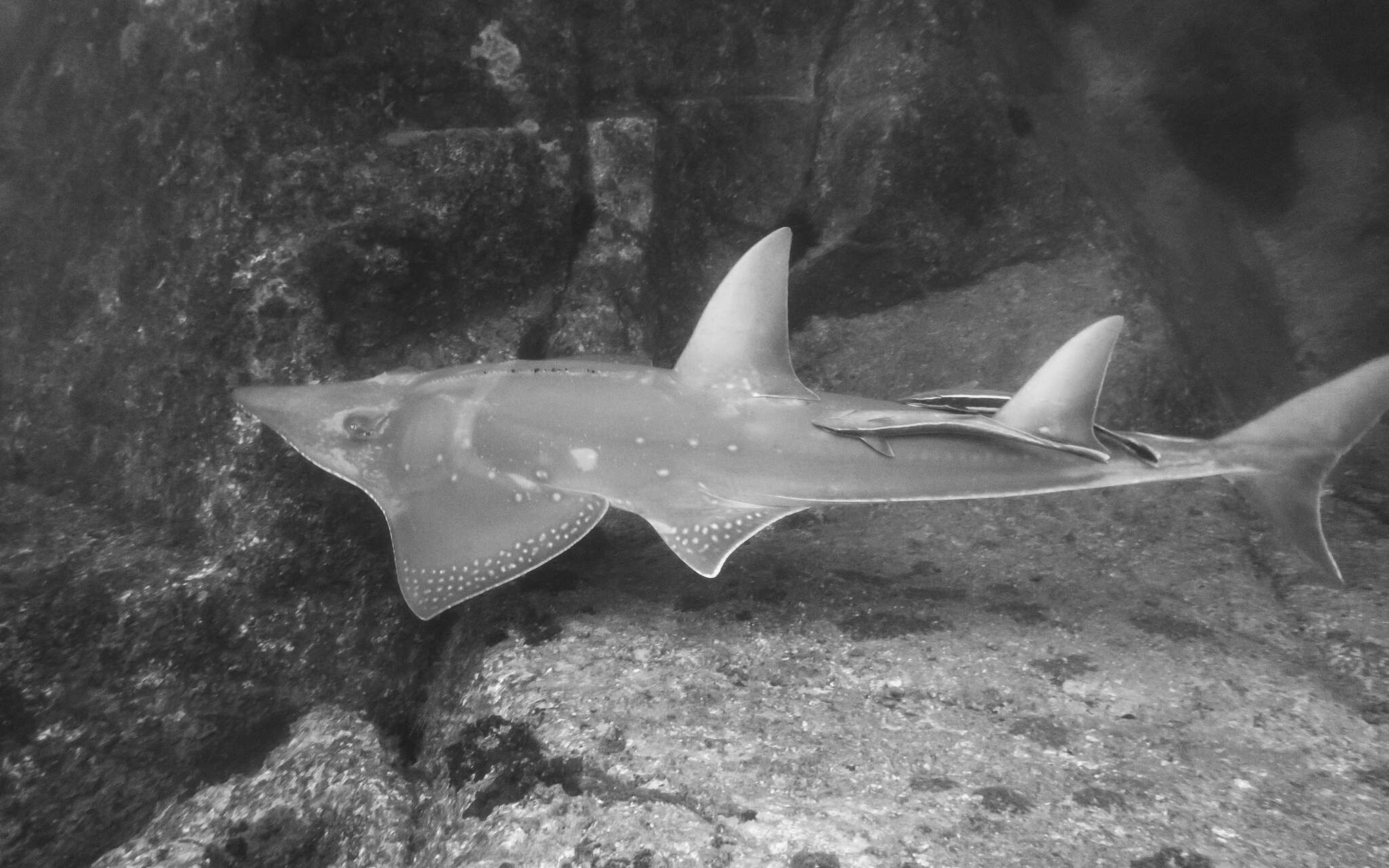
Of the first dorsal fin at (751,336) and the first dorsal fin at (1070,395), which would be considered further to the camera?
the first dorsal fin at (751,336)

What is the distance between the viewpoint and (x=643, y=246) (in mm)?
6250

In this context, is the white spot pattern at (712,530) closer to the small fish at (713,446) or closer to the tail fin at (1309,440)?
the small fish at (713,446)

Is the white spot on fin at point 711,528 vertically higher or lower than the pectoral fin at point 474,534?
higher

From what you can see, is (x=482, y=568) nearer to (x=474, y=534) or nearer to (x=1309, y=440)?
(x=474, y=534)

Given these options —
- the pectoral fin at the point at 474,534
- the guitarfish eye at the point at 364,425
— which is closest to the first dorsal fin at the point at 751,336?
the pectoral fin at the point at 474,534

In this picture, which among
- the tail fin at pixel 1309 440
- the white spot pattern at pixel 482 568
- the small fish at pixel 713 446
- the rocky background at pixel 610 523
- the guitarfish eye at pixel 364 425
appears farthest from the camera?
the guitarfish eye at pixel 364 425

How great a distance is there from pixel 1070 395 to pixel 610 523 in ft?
11.3

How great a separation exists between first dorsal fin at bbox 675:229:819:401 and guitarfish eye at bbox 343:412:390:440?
6.29ft

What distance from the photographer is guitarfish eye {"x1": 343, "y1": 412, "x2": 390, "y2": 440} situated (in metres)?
4.11

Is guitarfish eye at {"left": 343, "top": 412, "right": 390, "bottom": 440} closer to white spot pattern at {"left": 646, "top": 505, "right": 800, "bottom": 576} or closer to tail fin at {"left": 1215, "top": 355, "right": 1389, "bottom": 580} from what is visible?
white spot pattern at {"left": 646, "top": 505, "right": 800, "bottom": 576}

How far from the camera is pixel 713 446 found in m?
3.95

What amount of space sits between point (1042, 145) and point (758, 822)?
7.80 metres

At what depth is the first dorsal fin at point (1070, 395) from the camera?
3273mm

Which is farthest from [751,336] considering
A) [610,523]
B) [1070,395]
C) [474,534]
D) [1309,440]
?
[1309,440]
